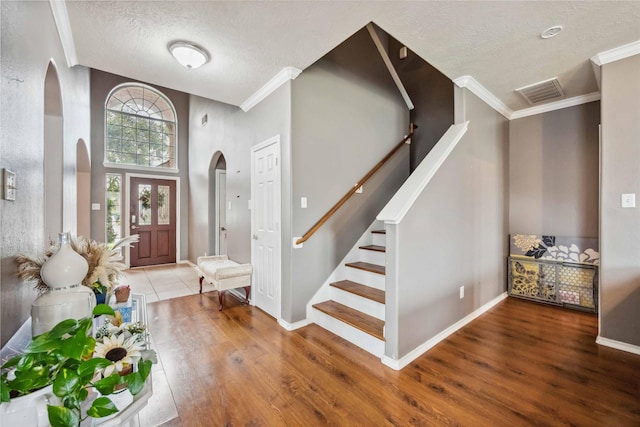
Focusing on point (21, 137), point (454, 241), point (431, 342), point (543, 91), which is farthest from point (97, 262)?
point (543, 91)

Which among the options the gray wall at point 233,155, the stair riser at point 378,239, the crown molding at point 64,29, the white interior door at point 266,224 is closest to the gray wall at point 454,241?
the stair riser at point 378,239

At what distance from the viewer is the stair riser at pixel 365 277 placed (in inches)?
108

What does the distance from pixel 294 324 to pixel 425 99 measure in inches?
148

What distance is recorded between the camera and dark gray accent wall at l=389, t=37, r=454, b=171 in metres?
3.99

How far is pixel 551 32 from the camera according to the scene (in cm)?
212

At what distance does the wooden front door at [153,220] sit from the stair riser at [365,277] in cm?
476

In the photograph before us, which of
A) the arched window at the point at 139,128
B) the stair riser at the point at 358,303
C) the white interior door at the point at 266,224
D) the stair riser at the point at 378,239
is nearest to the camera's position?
the stair riser at the point at 358,303

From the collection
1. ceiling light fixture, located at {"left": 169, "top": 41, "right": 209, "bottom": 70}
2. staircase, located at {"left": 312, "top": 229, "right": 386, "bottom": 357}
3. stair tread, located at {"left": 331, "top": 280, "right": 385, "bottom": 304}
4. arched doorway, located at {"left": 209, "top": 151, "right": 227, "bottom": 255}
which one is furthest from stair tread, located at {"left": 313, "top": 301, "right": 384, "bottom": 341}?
arched doorway, located at {"left": 209, "top": 151, "right": 227, "bottom": 255}

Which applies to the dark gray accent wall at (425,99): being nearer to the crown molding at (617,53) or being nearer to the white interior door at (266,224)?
the crown molding at (617,53)

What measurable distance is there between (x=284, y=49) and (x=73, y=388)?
2.50 m

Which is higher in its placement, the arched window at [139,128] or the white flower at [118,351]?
the arched window at [139,128]

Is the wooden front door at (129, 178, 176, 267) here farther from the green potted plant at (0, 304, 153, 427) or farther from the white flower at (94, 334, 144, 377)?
the green potted plant at (0, 304, 153, 427)

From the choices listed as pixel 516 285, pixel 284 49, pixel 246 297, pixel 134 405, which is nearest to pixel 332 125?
pixel 284 49

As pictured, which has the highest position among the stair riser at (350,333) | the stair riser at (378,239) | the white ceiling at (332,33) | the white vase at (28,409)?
the white ceiling at (332,33)
